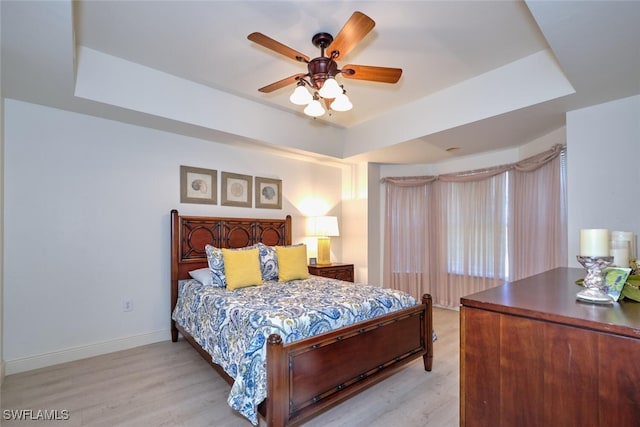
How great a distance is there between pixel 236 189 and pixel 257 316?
2345 millimetres

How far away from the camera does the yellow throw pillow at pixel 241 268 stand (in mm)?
2945

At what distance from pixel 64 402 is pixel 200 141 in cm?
277

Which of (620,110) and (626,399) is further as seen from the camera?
(620,110)

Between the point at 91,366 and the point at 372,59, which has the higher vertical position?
the point at 372,59

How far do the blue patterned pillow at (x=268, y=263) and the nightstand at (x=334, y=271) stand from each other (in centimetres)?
85

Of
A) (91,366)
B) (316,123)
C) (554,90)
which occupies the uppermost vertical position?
(316,123)

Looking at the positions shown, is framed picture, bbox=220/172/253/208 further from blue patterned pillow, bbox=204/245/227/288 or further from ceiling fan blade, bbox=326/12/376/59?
ceiling fan blade, bbox=326/12/376/59

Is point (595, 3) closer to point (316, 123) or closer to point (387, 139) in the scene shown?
point (387, 139)

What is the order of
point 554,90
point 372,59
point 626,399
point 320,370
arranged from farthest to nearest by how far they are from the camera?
point 372,59
point 554,90
point 320,370
point 626,399

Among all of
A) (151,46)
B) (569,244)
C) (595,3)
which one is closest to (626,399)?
(595,3)

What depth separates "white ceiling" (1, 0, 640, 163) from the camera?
1.85 m

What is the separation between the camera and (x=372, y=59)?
2.66m

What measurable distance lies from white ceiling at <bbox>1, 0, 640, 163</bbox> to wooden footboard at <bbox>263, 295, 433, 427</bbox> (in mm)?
2100

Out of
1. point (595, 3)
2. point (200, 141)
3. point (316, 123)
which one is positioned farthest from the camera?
point (316, 123)
